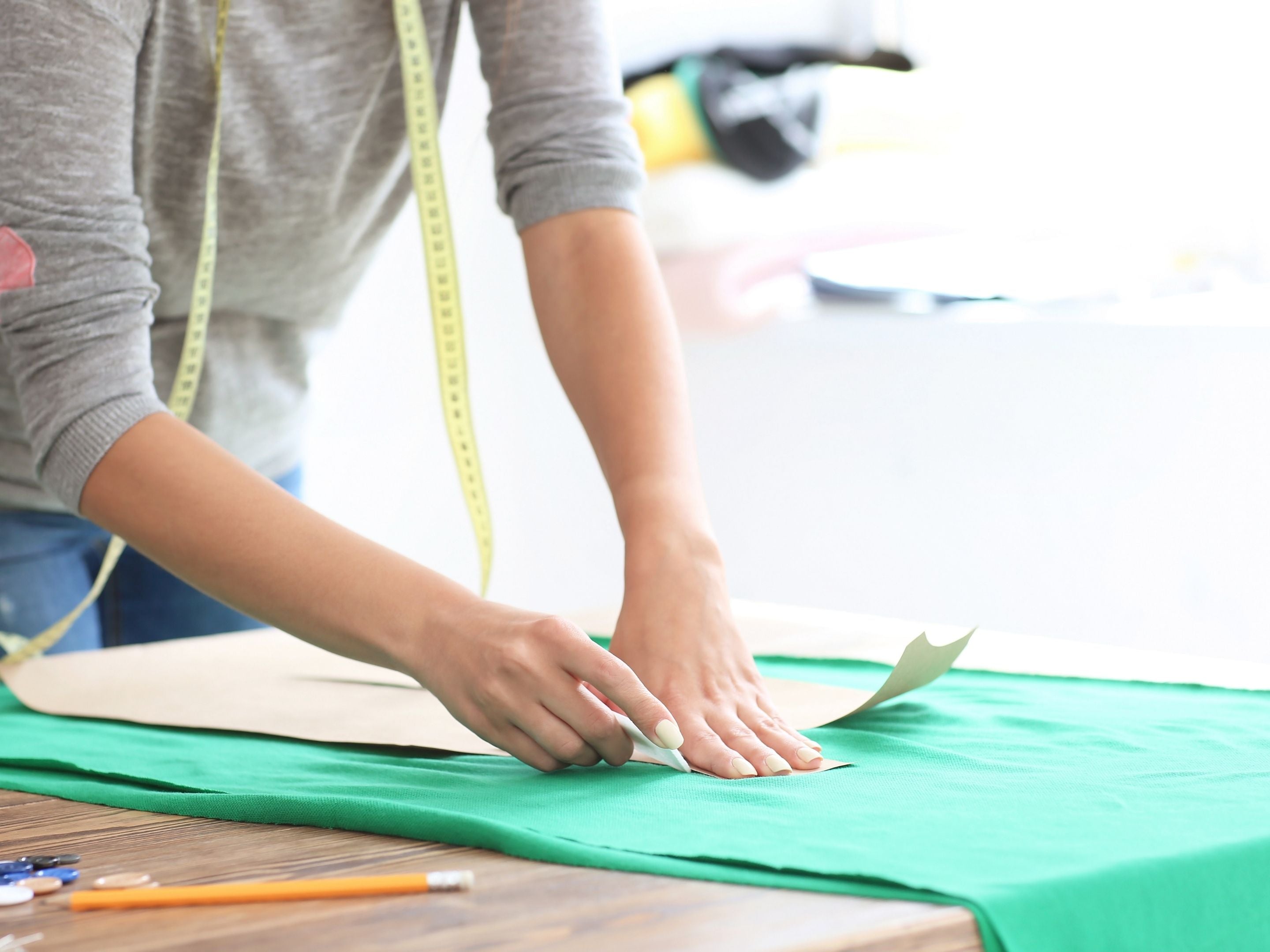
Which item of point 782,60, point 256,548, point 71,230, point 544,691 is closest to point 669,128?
point 782,60

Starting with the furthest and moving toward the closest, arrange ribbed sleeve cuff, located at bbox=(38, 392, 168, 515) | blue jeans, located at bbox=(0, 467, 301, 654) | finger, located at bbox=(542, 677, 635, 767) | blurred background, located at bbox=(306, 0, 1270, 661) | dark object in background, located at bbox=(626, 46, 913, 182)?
1. dark object in background, located at bbox=(626, 46, 913, 182)
2. blurred background, located at bbox=(306, 0, 1270, 661)
3. blue jeans, located at bbox=(0, 467, 301, 654)
4. ribbed sleeve cuff, located at bbox=(38, 392, 168, 515)
5. finger, located at bbox=(542, 677, 635, 767)

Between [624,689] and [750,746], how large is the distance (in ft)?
0.30

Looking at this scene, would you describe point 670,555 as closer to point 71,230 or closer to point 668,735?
point 668,735

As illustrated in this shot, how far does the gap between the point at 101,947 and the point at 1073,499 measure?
1776mm

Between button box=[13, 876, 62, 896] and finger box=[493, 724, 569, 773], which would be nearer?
button box=[13, 876, 62, 896]

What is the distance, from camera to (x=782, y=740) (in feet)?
2.58

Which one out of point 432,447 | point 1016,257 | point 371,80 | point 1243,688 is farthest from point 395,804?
point 432,447

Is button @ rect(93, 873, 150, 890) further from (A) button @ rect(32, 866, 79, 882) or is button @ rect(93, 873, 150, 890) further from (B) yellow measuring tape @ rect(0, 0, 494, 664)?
(B) yellow measuring tape @ rect(0, 0, 494, 664)

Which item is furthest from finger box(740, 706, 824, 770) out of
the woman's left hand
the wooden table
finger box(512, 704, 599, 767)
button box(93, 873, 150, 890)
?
button box(93, 873, 150, 890)

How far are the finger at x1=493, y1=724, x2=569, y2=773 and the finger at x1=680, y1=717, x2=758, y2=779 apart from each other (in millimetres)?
75

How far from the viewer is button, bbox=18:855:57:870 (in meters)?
0.63

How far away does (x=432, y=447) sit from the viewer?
2881 mm

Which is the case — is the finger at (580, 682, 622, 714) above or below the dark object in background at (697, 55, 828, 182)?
below

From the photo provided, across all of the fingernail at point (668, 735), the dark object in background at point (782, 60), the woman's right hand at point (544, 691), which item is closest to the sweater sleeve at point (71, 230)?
the woman's right hand at point (544, 691)
